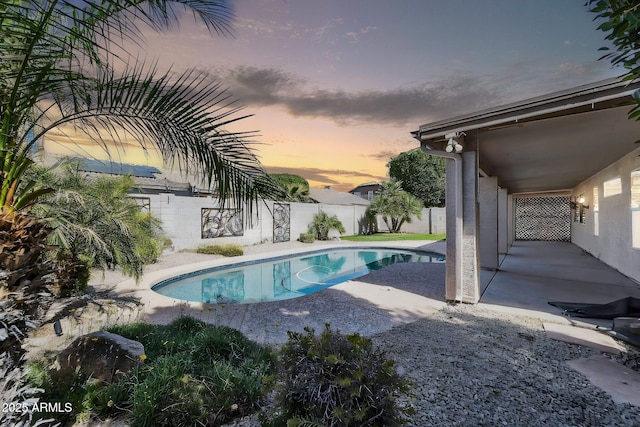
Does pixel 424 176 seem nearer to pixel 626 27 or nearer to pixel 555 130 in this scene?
pixel 555 130

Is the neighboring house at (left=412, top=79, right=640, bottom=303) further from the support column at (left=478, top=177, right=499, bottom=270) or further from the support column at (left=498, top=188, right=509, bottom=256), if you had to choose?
the support column at (left=498, top=188, right=509, bottom=256)

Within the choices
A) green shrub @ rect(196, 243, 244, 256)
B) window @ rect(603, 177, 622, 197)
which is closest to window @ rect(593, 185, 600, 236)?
window @ rect(603, 177, 622, 197)

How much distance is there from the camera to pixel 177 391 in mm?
2508

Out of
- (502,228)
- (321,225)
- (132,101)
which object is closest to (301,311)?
(132,101)

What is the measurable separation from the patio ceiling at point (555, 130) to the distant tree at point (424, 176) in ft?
75.6

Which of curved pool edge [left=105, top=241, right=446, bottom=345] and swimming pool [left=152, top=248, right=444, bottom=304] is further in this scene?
swimming pool [left=152, top=248, right=444, bottom=304]

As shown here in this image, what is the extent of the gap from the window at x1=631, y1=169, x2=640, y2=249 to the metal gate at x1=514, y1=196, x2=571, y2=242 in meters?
12.7

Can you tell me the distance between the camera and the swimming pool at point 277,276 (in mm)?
8422

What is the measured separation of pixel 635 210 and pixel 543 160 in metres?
2.17

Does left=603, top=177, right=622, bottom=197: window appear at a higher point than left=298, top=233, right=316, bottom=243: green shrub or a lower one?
higher

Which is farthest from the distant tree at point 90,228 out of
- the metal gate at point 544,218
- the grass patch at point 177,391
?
the metal gate at point 544,218

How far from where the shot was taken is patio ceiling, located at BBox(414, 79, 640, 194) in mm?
4160

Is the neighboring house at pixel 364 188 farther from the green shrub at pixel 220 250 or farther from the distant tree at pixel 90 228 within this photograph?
the distant tree at pixel 90 228

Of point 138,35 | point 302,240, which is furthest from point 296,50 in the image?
point 302,240
